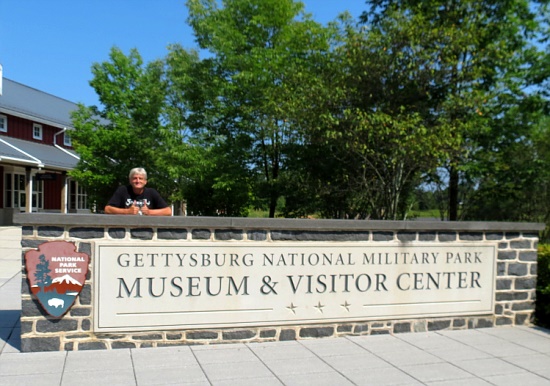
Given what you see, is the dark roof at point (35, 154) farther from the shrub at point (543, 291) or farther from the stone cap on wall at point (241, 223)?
the shrub at point (543, 291)

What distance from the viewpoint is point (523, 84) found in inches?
516

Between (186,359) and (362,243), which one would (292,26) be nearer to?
(362,243)

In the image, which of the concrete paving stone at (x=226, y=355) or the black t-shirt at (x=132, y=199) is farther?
the black t-shirt at (x=132, y=199)

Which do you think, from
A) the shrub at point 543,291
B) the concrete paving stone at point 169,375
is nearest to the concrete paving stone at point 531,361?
the shrub at point 543,291

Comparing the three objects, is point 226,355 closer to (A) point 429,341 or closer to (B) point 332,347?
(B) point 332,347

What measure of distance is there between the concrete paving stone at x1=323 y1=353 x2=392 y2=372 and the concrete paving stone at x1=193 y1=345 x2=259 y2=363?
0.76m

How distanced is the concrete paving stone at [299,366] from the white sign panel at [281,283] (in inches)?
27.7

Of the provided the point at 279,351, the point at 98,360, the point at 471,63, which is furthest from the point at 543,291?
the point at 471,63

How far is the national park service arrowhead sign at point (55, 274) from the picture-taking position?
4781mm

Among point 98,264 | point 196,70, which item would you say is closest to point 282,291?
point 98,264

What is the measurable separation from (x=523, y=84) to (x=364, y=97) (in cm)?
472

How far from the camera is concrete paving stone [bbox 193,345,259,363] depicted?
4.79 metres

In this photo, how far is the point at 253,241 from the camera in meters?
5.42

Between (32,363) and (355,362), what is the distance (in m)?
3.00
